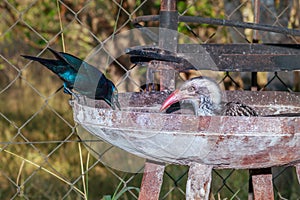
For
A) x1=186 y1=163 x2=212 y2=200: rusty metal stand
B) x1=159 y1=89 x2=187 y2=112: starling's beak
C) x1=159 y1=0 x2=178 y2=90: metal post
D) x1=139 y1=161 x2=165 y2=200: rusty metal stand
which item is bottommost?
x1=186 y1=163 x2=212 y2=200: rusty metal stand

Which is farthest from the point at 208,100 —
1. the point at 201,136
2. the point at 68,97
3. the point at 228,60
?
the point at 68,97

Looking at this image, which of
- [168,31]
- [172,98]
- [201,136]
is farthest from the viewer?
[168,31]

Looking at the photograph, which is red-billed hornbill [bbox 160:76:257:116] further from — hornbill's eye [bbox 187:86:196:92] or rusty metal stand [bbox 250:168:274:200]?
rusty metal stand [bbox 250:168:274:200]

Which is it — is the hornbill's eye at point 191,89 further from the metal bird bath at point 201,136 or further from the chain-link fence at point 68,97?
the chain-link fence at point 68,97

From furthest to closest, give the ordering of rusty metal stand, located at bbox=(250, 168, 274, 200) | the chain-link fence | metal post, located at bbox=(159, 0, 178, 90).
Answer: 1. the chain-link fence
2. metal post, located at bbox=(159, 0, 178, 90)
3. rusty metal stand, located at bbox=(250, 168, 274, 200)

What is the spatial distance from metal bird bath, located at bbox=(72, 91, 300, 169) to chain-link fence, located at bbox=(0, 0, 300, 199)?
4.83ft

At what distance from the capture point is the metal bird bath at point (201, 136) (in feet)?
5.56

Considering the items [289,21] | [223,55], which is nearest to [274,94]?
[223,55]

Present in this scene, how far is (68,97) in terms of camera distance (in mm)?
5020

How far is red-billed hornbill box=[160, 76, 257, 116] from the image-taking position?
2354mm

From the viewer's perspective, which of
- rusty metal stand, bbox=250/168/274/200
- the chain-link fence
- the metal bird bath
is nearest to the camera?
the metal bird bath

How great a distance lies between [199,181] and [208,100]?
1.84 ft

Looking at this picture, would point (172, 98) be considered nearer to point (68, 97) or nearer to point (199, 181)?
point (199, 181)

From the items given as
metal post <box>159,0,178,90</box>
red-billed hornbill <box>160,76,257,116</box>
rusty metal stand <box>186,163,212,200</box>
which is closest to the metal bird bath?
rusty metal stand <box>186,163,212,200</box>
